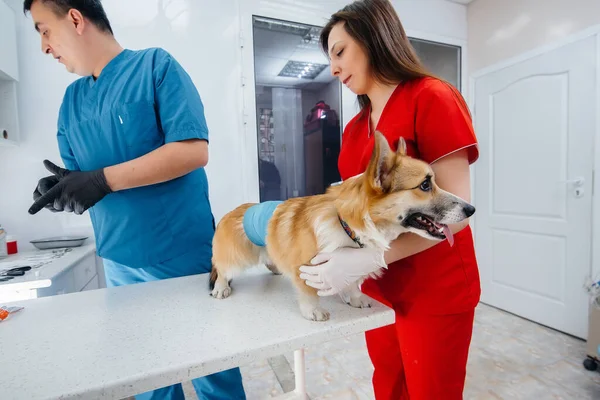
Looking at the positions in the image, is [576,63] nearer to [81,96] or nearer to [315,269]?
[315,269]

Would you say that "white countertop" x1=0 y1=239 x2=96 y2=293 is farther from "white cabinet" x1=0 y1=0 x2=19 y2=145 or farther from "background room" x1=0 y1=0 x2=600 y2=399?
"white cabinet" x1=0 y1=0 x2=19 y2=145

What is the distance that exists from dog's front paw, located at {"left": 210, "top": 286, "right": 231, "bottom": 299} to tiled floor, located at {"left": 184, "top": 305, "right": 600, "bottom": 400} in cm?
115

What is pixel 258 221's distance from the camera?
0.95m

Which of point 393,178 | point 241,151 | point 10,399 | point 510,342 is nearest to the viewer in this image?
point 10,399

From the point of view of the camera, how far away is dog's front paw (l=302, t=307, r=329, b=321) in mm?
762

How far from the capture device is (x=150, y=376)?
1.84 ft

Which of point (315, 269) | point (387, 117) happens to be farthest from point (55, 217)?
point (387, 117)

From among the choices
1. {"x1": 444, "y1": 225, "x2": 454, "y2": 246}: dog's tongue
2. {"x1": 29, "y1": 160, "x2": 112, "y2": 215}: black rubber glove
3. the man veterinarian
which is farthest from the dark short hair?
{"x1": 444, "y1": 225, "x2": 454, "y2": 246}: dog's tongue

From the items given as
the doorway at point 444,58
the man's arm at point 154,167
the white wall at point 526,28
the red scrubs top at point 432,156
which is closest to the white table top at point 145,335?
the red scrubs top at point 432,156

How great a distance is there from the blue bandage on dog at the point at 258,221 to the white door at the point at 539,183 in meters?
2.46

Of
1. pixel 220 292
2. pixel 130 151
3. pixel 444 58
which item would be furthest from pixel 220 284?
pixel 444 58

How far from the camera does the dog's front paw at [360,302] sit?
2.71 ft

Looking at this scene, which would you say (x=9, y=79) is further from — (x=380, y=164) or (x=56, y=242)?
(x=380, y=164)

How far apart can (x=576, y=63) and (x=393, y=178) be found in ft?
8.17
